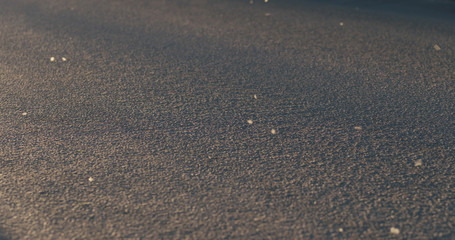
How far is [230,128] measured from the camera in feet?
12.7

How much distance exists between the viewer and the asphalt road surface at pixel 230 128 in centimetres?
284

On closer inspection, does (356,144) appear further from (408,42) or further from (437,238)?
(408,42)

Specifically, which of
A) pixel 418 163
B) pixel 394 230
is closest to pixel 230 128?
pixel 418 163

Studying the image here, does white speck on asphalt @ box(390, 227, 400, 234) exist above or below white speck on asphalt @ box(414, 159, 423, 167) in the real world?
below

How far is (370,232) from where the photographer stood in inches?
106

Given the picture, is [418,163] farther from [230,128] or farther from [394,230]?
[230,128]

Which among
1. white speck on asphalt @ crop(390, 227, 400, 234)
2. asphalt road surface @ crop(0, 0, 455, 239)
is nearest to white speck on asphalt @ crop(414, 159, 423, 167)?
asphalt road surface @ crop(0, 0, 455, 239)

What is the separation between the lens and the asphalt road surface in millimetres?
2840

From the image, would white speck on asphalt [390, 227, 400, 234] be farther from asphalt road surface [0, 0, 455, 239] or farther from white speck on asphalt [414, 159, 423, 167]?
white speck on asphalt [414, 159, 423, 167]

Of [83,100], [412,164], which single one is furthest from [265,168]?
[83,100]

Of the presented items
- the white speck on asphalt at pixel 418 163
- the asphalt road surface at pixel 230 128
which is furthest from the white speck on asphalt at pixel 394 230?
the white speck on asphalt at pixel 418 163

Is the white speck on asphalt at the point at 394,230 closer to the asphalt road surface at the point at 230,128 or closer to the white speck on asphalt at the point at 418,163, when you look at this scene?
the asphalt road surface at the point at 230,128

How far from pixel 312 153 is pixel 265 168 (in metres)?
0.42

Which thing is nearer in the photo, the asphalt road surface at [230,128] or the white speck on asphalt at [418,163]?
the asphalt road surface at [230,128]
